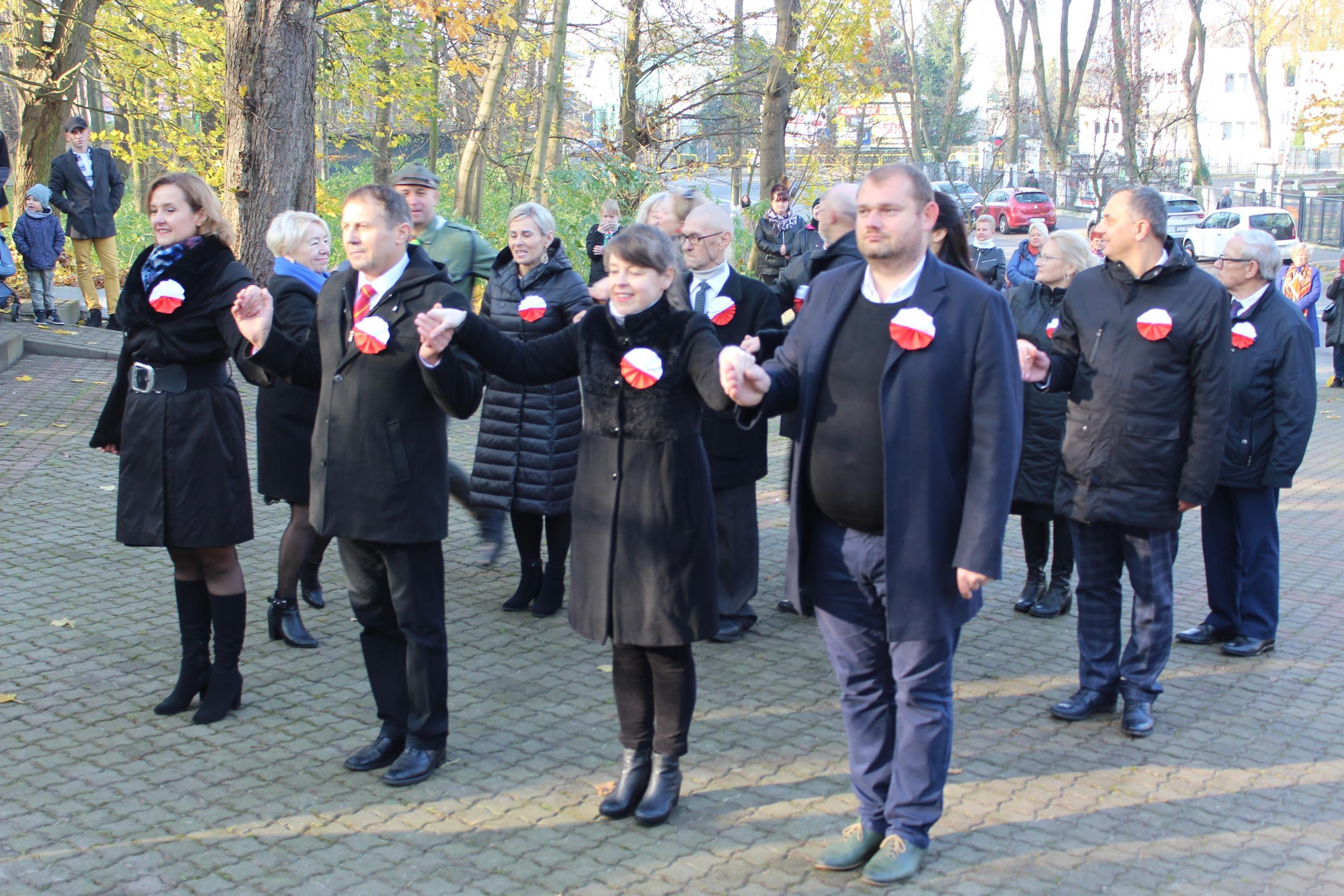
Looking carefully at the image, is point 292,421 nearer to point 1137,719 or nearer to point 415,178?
point 415,178

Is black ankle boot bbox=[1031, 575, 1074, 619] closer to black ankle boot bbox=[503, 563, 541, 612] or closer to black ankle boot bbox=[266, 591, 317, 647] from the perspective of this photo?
black ankle boot bbox=[503, 563, 541, 612]

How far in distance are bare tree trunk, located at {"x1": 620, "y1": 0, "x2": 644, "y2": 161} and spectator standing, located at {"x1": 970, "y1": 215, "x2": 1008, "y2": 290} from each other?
743cm

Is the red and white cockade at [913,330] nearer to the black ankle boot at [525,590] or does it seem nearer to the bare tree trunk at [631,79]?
the black ankle boot at [525,590]

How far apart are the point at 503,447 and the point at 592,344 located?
2.32 meters

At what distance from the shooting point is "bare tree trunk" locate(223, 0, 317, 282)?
10.2 metres

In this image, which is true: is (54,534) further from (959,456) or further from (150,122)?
(150,122)

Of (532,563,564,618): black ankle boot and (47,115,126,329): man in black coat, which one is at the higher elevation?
(47,115,126,329): man in black coat

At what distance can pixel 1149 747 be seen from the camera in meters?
4.68

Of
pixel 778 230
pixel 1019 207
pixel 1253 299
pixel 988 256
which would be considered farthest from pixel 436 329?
pixel 1019 207

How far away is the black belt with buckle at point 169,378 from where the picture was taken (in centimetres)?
455

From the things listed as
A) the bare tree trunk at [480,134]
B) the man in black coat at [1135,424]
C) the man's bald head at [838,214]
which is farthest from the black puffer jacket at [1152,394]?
the bare tree trunk at [480,134]

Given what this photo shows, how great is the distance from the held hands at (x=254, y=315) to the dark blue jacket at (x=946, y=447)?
1.70m

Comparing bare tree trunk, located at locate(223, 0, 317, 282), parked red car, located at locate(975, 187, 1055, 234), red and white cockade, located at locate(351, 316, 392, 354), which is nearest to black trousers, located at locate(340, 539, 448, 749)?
red and white cockade, located at locate(351, 316, 392, 354)

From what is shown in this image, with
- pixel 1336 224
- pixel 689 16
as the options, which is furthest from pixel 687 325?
pixel 1336 224
